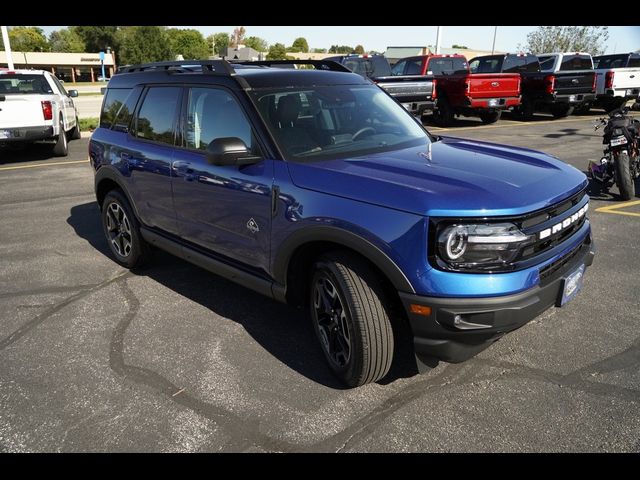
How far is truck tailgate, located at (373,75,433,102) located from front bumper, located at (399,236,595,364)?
11627 mm

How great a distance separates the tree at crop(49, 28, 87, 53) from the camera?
9689cm

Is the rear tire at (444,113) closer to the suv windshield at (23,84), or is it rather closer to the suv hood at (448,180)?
the suv windshield at (23,84)

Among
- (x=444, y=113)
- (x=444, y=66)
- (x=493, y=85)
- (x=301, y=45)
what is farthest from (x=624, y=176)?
(x=301, y=45)

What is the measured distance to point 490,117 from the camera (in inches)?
634

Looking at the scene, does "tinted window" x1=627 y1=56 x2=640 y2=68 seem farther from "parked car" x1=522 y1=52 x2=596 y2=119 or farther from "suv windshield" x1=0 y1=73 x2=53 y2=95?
"suv windshield" x1=0 y1=73 x2=53 y2=95

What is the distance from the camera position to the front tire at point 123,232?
15.4 feet

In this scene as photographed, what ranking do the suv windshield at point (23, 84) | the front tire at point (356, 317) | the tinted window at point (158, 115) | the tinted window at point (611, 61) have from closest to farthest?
the front tire at point (356, 317)
the tinted window at point (158, 115)
the suv windshield at point (23, 84)
the tinted window at point (611, 61)

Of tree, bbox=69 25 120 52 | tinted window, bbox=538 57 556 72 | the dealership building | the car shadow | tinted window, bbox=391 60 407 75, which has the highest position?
tree, bbox=69 25 120 52

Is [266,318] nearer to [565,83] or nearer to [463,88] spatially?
[463,88]

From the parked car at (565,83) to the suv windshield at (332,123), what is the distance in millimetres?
13494

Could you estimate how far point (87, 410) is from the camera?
2.85 metres

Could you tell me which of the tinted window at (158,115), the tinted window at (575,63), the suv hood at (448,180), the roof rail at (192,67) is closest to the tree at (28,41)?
the tinted window at (575,63)

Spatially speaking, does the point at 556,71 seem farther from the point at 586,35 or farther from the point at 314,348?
the point at 586,35

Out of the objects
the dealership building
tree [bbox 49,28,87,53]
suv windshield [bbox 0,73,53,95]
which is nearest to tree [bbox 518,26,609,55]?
suv windshield [bbox 0,73,53,95]
